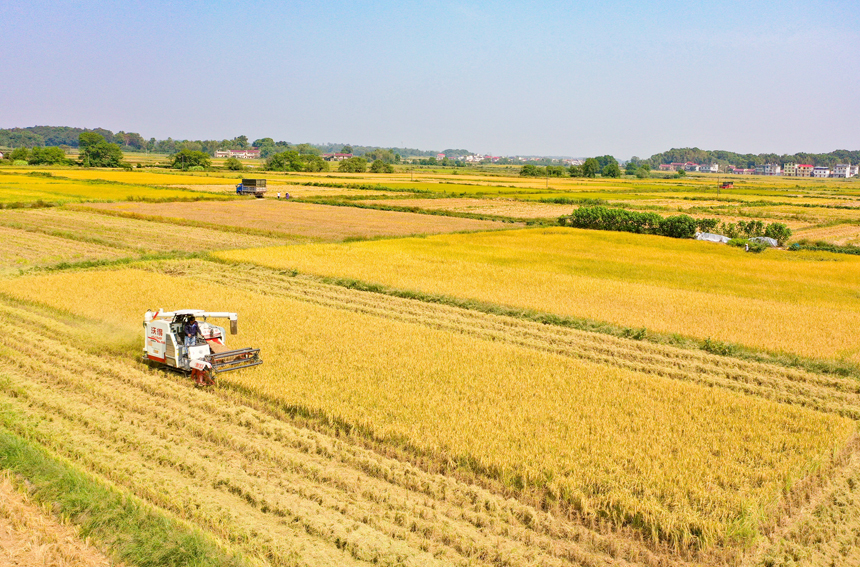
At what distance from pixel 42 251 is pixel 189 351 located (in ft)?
66.3

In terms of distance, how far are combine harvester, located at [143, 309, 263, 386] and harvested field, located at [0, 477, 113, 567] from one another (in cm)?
463

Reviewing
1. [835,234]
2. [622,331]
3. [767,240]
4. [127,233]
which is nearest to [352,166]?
[835,234]

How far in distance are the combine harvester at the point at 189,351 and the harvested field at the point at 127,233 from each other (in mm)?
17305

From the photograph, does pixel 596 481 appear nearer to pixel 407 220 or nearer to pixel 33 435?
pixel 33 435

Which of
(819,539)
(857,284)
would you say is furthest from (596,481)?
(857,284)

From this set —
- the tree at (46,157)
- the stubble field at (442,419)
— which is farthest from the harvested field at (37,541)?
the tree at (46,157)

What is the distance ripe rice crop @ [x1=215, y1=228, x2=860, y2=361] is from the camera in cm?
1892

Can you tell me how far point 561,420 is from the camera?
11.3 m

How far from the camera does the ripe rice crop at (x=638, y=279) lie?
18.9m

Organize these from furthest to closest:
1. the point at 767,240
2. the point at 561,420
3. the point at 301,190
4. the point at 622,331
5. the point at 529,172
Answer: the point at 529,172
the point at 301,190
the point at 767,240
the point at 622,331
the point at 561,420

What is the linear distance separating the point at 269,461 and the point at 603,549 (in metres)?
4.80

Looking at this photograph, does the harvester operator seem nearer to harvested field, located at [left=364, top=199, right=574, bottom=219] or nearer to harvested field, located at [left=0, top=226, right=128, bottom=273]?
harvested field, located at [left=0, top=226, right=128, bottom=273]

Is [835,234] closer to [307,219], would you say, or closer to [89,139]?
[307,219]

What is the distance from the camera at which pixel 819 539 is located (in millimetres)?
8125
